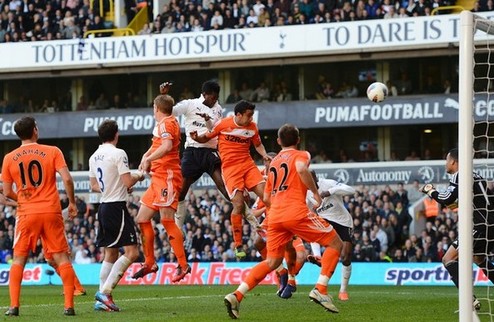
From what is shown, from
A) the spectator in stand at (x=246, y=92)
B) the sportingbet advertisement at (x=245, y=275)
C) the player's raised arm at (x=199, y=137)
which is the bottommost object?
the sportingbet advertisement at (x=245, y=275)

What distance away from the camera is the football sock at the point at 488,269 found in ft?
46.1

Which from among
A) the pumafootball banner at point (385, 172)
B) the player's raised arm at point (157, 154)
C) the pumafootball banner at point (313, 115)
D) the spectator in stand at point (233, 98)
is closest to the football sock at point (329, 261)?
the player's raised arm at point (157, 154)

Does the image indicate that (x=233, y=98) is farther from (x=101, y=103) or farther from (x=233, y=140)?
(x=233, y=140)

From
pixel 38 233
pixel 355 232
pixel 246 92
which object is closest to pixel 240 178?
pixel 38 233

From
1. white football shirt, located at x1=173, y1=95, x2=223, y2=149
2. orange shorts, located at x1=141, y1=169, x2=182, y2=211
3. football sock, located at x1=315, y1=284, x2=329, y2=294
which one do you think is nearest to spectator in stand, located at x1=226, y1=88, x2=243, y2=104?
white football shirt, located at x1=173, y1=95, x2=223, y2=149

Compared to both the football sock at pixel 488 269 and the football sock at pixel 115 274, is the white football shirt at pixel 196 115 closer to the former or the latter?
the football sock at pixel 115 274

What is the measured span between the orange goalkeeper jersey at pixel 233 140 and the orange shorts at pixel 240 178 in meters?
0.08

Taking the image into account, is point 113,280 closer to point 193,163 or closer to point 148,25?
point 193,163

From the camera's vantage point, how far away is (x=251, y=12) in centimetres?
3559

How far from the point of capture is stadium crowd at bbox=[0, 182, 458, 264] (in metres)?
28.8

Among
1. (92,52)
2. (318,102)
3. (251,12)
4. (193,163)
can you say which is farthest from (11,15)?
(193,163)

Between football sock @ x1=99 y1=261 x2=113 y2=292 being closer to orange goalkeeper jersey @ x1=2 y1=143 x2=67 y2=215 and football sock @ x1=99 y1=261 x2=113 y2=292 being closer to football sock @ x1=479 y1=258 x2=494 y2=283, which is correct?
orange goalkeeper jersey @ x1=2 y1=143 x2=67 y2=215

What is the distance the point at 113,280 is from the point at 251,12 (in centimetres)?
2229

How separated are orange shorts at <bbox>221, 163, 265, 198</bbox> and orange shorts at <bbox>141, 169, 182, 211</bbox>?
1.39 meters
